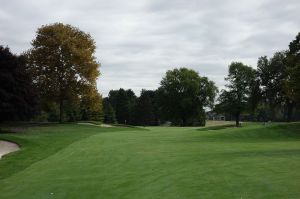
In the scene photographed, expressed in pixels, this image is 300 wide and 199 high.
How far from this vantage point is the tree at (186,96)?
128m

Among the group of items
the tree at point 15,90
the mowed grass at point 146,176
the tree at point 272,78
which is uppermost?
the tree at point 272,78

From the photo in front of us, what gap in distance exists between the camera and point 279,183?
502 inches

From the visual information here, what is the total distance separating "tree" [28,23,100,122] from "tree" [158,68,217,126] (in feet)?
207

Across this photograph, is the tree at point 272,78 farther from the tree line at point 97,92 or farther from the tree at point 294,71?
the tree at point 294,71

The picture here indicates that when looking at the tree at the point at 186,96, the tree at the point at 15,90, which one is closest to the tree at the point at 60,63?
the tree at the point at 15,90

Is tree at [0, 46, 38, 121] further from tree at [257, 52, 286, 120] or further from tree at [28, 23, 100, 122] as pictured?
tree at [257, 52, 286, 120]

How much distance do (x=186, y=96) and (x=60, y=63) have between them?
6844 cm

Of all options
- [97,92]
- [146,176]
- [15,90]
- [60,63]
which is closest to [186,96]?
[97,92]

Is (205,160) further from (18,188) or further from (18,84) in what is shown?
(18,84)

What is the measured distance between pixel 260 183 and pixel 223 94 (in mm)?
88553

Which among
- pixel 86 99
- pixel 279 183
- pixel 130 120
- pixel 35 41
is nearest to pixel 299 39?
pixel 86 99

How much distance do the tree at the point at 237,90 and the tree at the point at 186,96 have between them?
25217 millimetres

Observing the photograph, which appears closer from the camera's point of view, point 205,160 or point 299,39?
point 205,160

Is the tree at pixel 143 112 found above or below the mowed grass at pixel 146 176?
above
